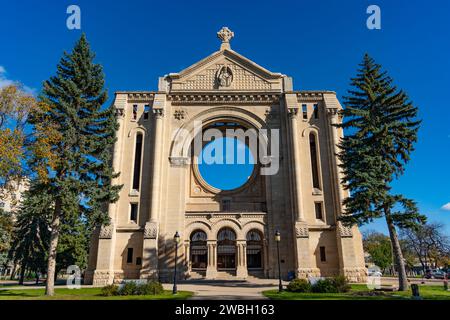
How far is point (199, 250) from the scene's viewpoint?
2914 cm

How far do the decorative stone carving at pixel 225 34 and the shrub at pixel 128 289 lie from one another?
89.7 ft

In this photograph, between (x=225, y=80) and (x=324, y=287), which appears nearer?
(x=324, y=287)

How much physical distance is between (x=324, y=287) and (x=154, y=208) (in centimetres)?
1619

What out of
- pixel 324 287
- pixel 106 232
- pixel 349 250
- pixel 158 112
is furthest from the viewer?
pixel 158 112

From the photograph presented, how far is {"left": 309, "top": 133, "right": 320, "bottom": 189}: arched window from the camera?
28.9m

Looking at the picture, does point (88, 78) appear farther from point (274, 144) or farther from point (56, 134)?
point (274, 144)

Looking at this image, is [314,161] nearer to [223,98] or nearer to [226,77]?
[223,98]

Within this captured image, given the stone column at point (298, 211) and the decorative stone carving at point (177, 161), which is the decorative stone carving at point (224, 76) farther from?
the decorative stone carving at point (177, 161)

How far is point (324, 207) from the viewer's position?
27.8m


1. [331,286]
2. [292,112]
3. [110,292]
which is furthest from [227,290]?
[292,112]

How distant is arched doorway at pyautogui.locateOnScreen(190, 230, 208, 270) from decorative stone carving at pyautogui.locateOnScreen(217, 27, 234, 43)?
21496mm

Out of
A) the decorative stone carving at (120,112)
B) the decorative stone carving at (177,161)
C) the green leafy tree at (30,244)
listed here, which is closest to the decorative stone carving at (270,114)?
the decorative stone carving at (177,161)

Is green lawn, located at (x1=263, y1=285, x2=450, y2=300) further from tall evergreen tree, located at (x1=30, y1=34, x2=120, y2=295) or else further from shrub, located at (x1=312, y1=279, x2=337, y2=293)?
tall evergreen tree, located at (x1=30, y1=34, x2=120, y2=295)

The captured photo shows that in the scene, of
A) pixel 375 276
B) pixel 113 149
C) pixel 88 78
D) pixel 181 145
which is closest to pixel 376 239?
pixel 375 276
